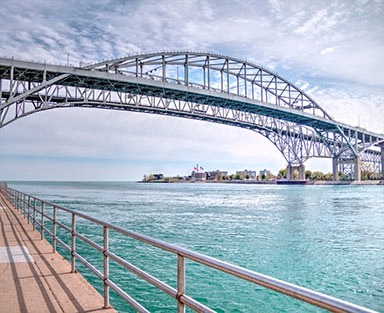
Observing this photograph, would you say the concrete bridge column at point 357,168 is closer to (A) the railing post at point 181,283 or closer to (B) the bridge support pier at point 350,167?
(B) the bridge support pier at point 350,167

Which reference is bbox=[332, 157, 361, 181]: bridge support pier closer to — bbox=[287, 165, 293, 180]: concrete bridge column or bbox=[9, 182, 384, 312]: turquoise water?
bbox=[287, 165, 293, 180]: concrete bridge column

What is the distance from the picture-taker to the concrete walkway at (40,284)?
16.1 feet

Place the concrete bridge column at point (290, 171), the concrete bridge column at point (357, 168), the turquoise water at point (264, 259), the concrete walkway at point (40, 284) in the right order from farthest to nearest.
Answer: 1. the concrete bridge column at point (290, 171)
2. the concrete bridge column at point (357, 168)
3. the turquoise water at point (264, 259)
4. the concrete walkway at point (40, 284)

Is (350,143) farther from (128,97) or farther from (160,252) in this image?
(160,252)

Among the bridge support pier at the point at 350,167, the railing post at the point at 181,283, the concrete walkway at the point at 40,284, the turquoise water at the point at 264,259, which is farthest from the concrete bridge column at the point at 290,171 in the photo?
the railing post at the point at 181,283

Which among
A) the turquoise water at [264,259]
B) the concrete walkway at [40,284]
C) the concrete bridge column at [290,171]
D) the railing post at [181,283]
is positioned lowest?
the turquoise water at [264,259]

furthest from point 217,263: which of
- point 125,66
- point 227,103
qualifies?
point 227,103

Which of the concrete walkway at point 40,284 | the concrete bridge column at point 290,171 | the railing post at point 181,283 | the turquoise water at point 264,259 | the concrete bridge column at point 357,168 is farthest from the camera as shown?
the concrete bridge column at point 290,171

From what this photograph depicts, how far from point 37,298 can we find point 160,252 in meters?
8.90

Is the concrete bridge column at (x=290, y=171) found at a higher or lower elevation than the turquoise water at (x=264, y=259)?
higher

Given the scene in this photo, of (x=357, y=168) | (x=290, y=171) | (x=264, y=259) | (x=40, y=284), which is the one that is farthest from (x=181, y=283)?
(x=290, y=171)

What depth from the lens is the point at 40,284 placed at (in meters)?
5.90

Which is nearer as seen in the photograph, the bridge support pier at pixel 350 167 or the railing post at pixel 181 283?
the railing post at pixel 181 283

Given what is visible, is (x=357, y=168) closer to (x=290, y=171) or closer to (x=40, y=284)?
(x=290, y=171)
